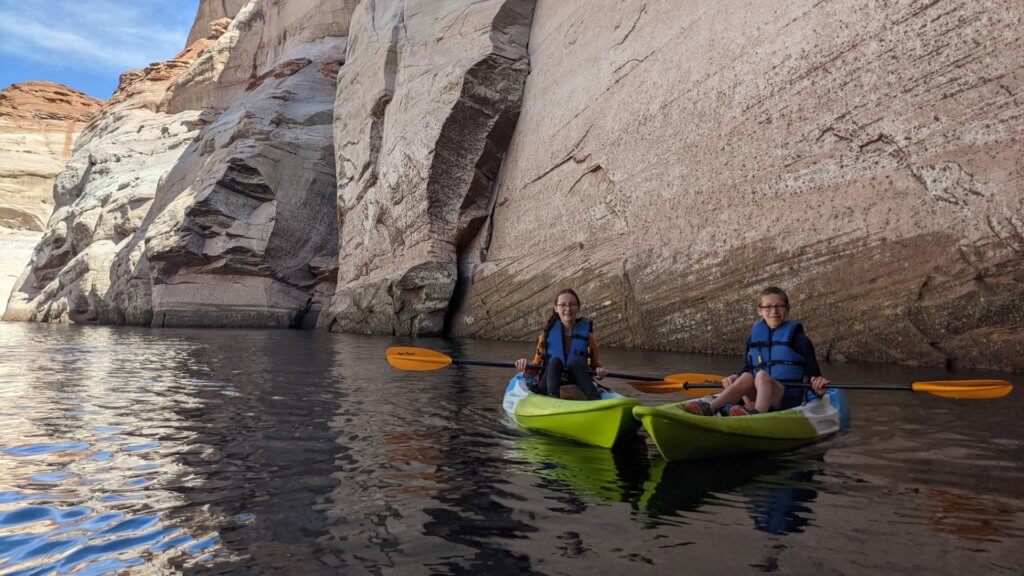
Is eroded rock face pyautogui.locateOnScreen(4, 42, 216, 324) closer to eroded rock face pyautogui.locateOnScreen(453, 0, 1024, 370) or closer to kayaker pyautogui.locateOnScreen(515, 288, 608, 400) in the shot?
eroded rock face pyautogui.locateOnScreen(453, 0, 1024, 370)

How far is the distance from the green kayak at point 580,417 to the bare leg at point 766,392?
0.87 meters

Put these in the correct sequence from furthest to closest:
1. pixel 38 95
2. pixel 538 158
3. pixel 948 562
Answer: pixel 38 95 → pixel 538 158 → pixel 948 562

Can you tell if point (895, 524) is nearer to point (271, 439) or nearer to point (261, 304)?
point (271, 439)

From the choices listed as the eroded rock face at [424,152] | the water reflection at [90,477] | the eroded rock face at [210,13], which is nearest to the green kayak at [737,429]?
the water reflection at [90,477]

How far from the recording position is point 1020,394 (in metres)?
6.15

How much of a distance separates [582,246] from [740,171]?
12.5 feet

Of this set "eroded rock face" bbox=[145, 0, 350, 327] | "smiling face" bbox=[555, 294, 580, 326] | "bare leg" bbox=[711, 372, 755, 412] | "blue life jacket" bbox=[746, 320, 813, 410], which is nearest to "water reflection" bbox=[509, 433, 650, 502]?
"bare leg" bbox=[711, 372, 755, 412]

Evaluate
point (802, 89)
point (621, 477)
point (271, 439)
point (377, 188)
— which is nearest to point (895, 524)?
point (621, 477)

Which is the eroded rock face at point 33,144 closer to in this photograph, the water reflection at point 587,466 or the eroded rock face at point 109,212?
the eroded rock face at point 109,212

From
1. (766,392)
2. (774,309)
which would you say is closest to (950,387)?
(774,309)

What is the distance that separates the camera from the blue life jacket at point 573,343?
5.29 metres

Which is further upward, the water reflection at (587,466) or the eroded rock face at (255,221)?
the eroded rock face at (255,221)

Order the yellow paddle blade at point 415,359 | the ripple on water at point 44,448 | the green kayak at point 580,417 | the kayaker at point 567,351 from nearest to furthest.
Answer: the ripple on water at point 44,448 → the green kayak at point 580,417 → the kayaker at point 567,351 → the yellow paddle blade at point 415,359

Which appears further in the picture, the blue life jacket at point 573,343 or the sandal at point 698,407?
the blue life jacket at point 573,343
